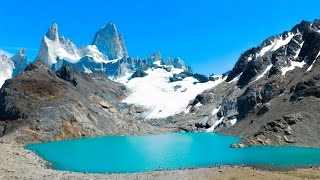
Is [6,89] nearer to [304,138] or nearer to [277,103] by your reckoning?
[277,103]

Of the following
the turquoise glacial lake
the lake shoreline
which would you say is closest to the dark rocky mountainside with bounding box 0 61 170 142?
the turquoise glacial lake

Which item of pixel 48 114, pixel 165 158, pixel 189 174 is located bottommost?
pixel 189 174

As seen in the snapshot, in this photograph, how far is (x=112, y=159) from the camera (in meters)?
96.6

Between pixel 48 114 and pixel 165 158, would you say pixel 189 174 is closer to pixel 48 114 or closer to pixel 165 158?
pixel 165 158

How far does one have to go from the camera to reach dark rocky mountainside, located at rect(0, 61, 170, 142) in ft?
497

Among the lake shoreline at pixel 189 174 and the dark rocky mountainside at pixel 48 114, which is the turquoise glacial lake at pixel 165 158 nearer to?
A: the lake shoreline at pixel 189 174

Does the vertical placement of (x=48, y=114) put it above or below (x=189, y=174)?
above

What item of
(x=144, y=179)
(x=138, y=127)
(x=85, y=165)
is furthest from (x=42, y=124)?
(x=144, y=179)

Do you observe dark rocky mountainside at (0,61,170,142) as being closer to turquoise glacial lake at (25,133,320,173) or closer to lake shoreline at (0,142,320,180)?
turquoise glacial lake at (25,133,320,173)

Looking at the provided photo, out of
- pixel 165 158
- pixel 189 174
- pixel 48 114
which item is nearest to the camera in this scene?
pixel 189 174

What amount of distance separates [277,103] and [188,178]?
111m

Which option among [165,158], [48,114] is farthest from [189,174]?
[48,114]

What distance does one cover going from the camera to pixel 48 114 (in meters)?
159

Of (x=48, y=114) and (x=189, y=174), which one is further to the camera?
(x=48, y=114)
